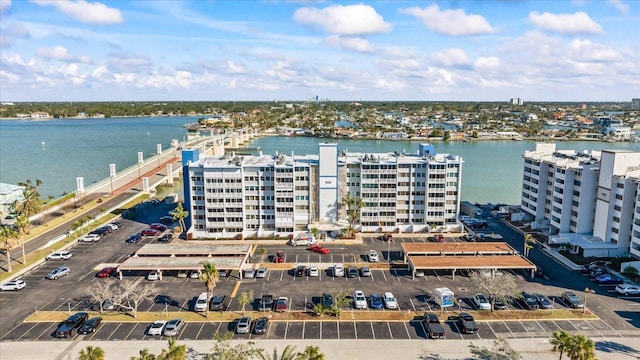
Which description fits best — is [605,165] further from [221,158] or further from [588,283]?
[221,158]

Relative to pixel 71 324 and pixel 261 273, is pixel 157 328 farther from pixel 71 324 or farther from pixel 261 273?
pixel 261 273

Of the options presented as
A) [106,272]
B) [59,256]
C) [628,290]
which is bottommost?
[106,272]

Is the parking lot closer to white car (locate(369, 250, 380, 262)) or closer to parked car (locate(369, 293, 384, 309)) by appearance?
white car (locate(369, 250, 380, 262))

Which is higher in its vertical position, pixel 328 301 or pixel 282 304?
pixel 328 301

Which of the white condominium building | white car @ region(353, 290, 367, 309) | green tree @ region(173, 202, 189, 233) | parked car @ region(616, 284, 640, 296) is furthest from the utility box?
green tree @ region(173, 202, 189, 233)

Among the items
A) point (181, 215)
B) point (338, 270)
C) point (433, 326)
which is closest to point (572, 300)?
point (433, 326)

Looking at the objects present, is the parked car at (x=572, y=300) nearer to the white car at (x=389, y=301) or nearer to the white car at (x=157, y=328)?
the white car at (x=389, y=301)

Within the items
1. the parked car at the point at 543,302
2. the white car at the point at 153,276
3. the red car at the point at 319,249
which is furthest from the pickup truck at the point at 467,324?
the white car at the point at 153,276
